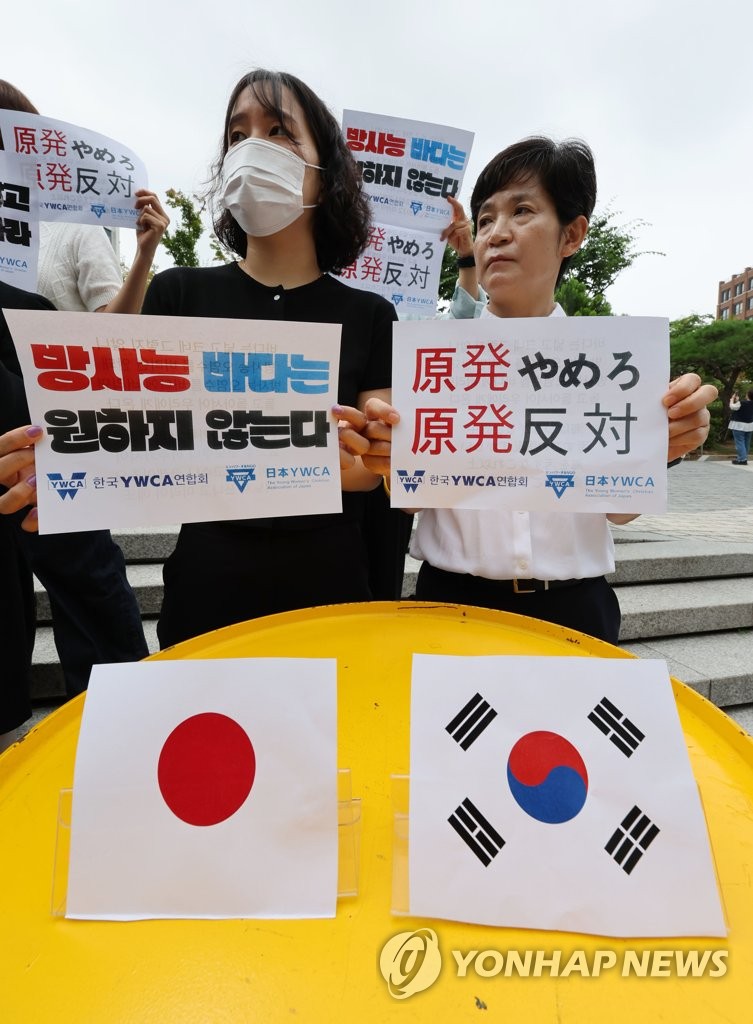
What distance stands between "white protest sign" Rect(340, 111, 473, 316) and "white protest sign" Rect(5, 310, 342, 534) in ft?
5.93

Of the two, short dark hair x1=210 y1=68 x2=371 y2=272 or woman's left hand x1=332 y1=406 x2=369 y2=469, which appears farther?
short dark hair x1=210 y1=68 x2=371 y2=272

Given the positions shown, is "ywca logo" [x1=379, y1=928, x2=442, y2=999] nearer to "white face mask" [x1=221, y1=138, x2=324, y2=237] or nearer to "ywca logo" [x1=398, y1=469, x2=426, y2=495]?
"ywca logo" [x1=398, y1=469, x2=426, y2=495]

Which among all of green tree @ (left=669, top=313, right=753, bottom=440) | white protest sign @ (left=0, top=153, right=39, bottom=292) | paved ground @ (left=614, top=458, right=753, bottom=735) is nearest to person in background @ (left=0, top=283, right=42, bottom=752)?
white protest sign @ (left=0, top=153, right=39, bottom=292)

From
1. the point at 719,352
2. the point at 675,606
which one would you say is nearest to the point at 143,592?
the point at 675,606

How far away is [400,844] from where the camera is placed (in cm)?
70

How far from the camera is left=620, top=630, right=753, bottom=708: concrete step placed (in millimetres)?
2863

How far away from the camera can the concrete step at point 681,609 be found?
3.21 meters

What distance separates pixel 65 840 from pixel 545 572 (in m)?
0.96

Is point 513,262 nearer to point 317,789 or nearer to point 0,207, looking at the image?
point 317,789

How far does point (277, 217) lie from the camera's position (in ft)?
4.39

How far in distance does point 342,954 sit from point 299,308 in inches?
46.0

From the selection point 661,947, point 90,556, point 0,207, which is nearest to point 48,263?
point 0,207

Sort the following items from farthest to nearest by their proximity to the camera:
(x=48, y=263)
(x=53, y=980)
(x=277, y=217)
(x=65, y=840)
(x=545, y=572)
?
(x=48, y=263) < (x=277, y=217) < (x=545, y=572) < (x=65, y=840) < (x=53, y=980)

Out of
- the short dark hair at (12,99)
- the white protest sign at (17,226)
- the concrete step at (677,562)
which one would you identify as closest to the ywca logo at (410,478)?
the white protest sign at (17,226)
